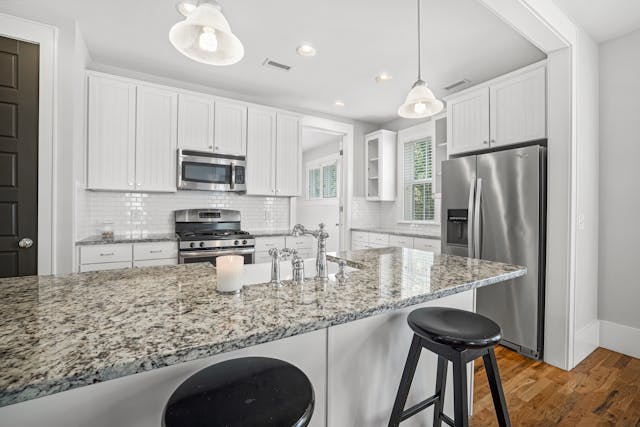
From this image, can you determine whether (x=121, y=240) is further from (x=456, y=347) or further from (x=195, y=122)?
(x=456, y=347)

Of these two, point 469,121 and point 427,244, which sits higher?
point 469,121

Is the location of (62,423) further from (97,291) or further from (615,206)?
(615,206)

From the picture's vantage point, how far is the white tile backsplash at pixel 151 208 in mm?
3158

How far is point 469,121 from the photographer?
308 centimetres

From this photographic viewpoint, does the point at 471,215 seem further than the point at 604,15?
Yes

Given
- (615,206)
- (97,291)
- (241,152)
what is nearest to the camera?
(97,291)

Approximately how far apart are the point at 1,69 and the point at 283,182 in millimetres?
2672

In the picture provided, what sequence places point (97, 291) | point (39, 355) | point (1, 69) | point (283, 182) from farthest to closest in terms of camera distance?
1. point (283, 182)
2. point (1, 69)
3. point (97, 291)
4. point (39, 355)

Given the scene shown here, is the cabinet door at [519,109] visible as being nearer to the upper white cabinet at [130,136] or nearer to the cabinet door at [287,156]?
the cabinet door at [287,156]

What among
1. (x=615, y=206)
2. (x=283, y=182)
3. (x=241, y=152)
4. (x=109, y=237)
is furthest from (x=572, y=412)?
(x=109, y=237)

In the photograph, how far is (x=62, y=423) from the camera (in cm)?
72

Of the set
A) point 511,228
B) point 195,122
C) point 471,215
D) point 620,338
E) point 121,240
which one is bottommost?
point 620,338

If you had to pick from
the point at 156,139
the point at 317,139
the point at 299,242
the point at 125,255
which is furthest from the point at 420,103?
the point at 317,139

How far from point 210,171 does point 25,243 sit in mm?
1729
